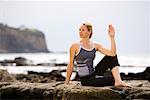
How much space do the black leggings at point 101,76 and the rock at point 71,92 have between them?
201mm

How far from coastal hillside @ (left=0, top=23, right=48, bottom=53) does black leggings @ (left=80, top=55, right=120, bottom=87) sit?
Result: 84.7 metres

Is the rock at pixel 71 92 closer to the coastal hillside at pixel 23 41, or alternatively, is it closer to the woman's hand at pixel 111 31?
the woman's hand at pixel 111 31

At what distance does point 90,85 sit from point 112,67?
606 mm

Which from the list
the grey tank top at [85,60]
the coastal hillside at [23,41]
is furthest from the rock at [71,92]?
the coastal hillside at [23,41]

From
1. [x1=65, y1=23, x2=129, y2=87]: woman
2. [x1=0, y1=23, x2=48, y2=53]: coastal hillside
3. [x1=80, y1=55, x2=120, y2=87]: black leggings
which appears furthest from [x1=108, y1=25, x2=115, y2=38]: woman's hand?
[x1=0, y1=23, x2=48, y2=53]: coastal hillside

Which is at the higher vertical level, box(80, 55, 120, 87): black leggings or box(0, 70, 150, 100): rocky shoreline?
box(80, 55, 120, 87): black leggings

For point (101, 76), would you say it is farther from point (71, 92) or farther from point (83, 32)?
point (83, 32)

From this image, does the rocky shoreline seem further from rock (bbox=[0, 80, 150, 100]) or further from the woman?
the woman

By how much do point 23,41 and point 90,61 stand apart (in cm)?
9988

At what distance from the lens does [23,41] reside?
105m

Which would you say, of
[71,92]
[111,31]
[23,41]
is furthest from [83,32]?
[23,41]

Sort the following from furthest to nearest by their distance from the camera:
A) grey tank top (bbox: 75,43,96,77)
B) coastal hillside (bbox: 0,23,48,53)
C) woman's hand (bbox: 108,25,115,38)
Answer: coastal hillside (bbox: 0,23,48,53)
grey tank top (bbox: 75,43,96,77)
woman's hand (bbox: 108,25,115,38)

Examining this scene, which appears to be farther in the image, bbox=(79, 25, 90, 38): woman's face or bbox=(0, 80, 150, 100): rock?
bbox=(79, 25, 90, 38): woman's face

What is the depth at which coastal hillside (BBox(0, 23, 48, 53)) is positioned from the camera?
3748 inches
